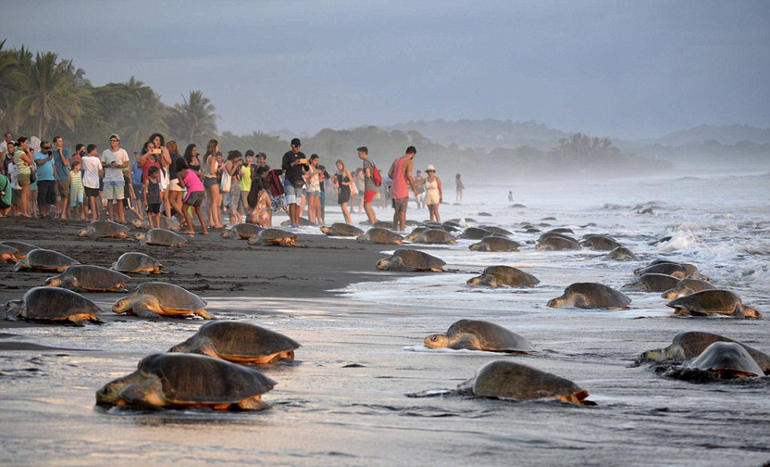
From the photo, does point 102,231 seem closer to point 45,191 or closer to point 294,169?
point 294,169

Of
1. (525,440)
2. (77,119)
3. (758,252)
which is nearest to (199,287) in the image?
(525,440)

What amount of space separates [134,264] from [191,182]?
600 cm

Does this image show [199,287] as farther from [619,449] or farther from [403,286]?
[619,449]

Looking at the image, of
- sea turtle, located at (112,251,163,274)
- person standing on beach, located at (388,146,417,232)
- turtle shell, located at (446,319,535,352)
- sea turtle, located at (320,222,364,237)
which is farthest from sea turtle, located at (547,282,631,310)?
sea turtle, located at (320,222,364,237)

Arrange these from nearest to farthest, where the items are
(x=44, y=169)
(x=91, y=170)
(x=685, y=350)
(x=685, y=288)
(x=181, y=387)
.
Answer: (x=181, y=387), (x=685, y=350), (x=685, y=288), (x=91, y=170), (x=44, y=169)

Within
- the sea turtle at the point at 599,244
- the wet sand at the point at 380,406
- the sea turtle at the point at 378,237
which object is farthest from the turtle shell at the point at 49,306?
the sea turtle at the point at 599,244

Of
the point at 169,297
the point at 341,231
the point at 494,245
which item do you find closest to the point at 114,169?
the point at 341,231

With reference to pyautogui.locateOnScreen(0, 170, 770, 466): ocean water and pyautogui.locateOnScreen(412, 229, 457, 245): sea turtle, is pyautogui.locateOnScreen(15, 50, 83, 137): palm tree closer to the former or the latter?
pyautogui.locateOnScreen(412, 229, 457, 245): sea turtle

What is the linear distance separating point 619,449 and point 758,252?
495 inches

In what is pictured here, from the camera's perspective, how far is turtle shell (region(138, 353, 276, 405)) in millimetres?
3562

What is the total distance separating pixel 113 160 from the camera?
656 inches

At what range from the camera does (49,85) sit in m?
48.9

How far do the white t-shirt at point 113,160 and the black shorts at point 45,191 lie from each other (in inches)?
68.3

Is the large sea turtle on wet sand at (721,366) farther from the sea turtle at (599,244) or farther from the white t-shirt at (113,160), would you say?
the white t-shirt at (113,160)
